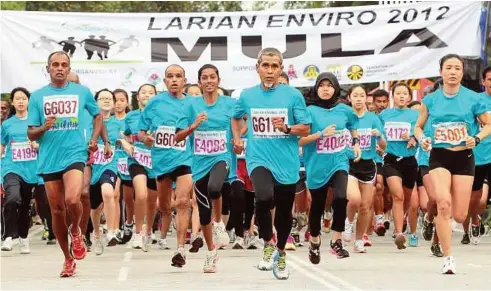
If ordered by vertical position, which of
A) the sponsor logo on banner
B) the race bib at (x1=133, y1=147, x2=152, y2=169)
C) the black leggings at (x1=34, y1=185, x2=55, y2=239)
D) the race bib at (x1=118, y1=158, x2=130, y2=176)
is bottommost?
the black leggings at (x1=34, y1=185, x2=55, y2=239)

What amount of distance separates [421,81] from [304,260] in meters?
15.2

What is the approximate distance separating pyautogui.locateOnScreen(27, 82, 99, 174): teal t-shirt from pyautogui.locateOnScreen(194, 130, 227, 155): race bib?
1.37 meters

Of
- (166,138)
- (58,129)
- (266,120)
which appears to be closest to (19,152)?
(166,138)

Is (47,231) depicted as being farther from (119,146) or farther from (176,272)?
(176,272)

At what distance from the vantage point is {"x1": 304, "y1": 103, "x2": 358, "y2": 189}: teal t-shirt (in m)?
14.5

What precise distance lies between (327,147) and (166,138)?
6.57 feet

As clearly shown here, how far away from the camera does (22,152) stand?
1920 centimetres

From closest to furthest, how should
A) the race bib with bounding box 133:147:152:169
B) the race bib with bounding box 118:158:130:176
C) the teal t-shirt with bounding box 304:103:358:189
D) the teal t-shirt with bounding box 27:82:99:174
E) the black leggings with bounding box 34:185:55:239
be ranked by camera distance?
the teal t-shirt with bounding box 27:82:99:174 < the teal t-shirt with bounding box 304:103:358:189 < the race bib with bounding box 133:147:152:169 < the black leggings with bounding box 34:185:55:239 < the race bib with bounding box 118:158:130:176

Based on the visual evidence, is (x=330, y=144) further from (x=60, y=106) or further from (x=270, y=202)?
(x=60, y=106)

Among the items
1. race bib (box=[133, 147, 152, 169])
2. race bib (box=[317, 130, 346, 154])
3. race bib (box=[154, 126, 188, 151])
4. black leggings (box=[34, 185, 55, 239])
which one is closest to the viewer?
race bib (box=[317, 130, 346, 154])

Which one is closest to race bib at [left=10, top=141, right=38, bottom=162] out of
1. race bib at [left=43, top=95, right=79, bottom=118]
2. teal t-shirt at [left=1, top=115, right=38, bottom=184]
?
teal t-shirt at [left=1, top=115, right=38, bottom=184]

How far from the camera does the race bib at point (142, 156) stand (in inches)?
720

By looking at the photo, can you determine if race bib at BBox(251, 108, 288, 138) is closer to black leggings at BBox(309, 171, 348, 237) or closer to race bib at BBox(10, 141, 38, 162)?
black leggings at BBox(309, 171, 348, 237)

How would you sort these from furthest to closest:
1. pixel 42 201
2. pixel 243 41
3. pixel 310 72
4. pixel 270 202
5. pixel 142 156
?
pixel 243 41, pixel 310 72, pixel 42 201, pixel 142 156, pixel 270 202
